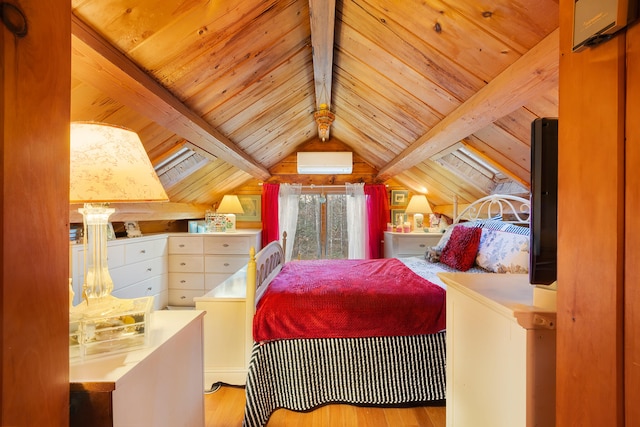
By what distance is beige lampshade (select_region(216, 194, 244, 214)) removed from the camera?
415cm

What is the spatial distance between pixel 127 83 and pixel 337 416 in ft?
7.23

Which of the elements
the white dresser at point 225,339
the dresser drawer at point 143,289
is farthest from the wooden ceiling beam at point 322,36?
the dresser drawer at point 143,289

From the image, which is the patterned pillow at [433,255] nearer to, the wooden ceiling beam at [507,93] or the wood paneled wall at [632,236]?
the wooden ceiling beam at [507,93]

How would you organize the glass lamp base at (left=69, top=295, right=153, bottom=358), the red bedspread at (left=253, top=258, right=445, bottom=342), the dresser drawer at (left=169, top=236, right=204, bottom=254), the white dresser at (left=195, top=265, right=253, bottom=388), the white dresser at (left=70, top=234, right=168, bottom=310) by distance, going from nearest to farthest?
1. the glass lamp base at (left=69, top=295, right=153, bottom=358)
2. the red bedspread at (left=253, top=258, right=445, bottom=342)
3. the white dresser at (left=195, top=265, right=253, bottom=388)
4. the white dresser at (left=70, top=234, right=168, bottom=310)
5. the dresser drawer at (left=169, top=236, right=204, bottom=254)

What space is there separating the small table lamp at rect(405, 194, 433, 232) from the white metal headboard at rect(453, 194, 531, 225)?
1.75 feet

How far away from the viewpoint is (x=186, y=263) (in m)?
3.84

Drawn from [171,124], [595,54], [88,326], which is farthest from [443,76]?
[88,326]

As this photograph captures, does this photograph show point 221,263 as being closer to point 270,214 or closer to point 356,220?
point 270,214

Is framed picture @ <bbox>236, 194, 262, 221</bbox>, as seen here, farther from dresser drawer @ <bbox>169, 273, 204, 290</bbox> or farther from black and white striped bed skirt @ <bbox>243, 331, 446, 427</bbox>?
black and white striped bed skirt @ <bbox>243, 331, 446, 427</bbox>

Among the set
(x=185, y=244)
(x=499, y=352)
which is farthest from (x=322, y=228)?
(x=499, y=352)

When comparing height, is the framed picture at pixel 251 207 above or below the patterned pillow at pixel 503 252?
above

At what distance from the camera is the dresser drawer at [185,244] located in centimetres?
383

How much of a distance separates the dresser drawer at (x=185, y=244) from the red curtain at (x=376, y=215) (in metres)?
2.48

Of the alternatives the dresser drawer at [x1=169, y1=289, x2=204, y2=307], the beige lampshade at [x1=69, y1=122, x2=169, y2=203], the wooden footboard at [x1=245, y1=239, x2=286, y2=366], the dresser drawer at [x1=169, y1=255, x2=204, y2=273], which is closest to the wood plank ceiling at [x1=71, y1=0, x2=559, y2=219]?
the beige lampshade at [x1=69, y1=122, x2=169, y2=203]
